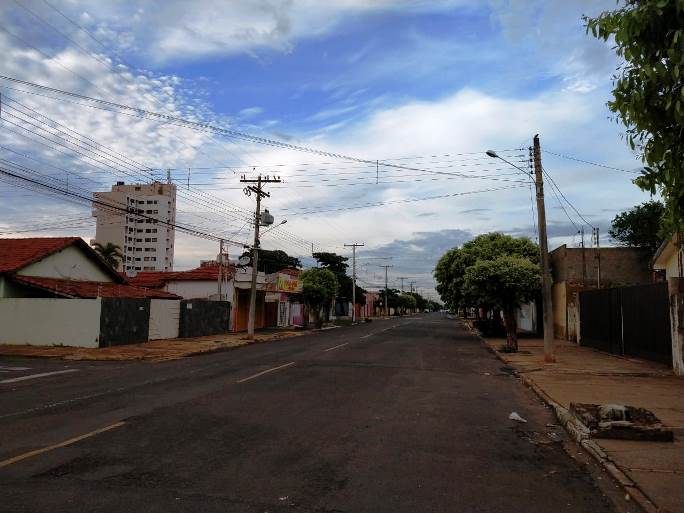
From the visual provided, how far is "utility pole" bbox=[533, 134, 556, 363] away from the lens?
60.8 feet

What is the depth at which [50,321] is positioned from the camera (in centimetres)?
2405

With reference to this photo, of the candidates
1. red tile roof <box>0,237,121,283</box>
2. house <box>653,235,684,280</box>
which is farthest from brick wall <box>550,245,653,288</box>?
red tile roof <box>0,237,121,283</box>

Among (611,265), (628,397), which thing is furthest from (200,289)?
(628,397)

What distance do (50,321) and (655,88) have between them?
24.9m

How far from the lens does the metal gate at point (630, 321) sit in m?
16.5

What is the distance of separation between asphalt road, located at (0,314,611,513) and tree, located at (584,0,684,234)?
306 cm

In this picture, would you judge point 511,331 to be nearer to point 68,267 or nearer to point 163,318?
point 163,318

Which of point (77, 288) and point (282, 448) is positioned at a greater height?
point (77, 288)

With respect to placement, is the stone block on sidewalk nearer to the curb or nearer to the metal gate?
the curb

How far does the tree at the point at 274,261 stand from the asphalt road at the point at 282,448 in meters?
68.3

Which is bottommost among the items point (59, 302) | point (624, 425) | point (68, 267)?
point (624, 425)

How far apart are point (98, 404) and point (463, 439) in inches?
256

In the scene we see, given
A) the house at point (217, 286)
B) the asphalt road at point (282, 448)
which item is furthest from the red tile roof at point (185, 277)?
the asphalt road at point (282, 448)

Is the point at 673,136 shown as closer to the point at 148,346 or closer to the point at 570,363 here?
the point at 570,363
